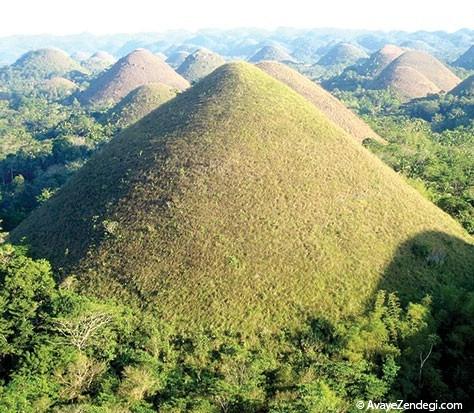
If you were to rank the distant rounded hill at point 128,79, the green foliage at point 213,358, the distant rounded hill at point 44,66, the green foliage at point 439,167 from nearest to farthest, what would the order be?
the green foliage at point 213,358, the green foliage at point 439,167, the distant rounded hill at point 128,79, the distant rounded hill at point 44,66

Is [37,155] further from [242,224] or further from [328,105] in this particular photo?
[242,224]

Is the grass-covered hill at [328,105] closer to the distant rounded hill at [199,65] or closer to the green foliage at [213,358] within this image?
the green foliage at [213,358]

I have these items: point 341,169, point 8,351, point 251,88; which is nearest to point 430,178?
point 341,169

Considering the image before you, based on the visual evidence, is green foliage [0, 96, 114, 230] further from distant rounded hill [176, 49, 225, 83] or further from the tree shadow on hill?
distant rounded hill [176, 49, 225, 83]

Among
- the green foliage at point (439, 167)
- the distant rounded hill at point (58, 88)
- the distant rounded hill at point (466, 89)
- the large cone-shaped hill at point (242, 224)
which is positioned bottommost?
the distant rounded hill at point (58, 88)

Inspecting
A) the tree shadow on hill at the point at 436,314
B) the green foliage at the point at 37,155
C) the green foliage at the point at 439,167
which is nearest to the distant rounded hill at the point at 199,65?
the green foliage at the point at 37,155

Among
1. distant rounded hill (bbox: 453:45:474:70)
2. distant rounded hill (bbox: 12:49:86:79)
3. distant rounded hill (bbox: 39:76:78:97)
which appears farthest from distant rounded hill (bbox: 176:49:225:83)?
distant rounded hill (bbox: 453:45:474:70)
